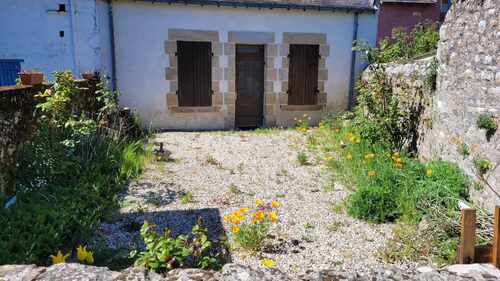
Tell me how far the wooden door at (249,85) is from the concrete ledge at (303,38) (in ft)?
2.21

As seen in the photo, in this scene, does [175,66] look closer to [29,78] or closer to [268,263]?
[29,78]

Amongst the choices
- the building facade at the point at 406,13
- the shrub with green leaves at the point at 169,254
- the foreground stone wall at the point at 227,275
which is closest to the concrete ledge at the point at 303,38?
the building facade at the point at 406,13

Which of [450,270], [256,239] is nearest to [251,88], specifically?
[256,239]

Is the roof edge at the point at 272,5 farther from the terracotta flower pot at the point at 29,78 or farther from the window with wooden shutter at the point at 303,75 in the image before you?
the terracotta flower pot at the point at 29,78

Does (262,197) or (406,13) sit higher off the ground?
(406,13)

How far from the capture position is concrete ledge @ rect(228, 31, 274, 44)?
890 centimetres

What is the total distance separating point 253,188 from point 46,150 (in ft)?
8.53

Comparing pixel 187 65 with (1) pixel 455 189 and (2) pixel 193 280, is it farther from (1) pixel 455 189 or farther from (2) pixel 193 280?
(2) pixel 193 280

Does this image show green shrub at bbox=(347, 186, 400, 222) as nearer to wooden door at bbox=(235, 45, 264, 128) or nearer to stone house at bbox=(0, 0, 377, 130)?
stone house at bbox=(0, 0, 377, 130)

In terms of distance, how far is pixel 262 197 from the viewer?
15.9ft

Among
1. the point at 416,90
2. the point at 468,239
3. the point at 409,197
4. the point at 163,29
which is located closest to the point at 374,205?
the point at 409,197

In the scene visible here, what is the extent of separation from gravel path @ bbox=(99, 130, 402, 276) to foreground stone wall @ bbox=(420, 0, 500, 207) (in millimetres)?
1460

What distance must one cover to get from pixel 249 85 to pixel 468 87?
5.67 m

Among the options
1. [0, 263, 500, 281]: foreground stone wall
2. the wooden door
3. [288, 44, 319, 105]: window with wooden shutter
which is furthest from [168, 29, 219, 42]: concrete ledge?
[0, 263, 500, 281]: foreground stone wall
